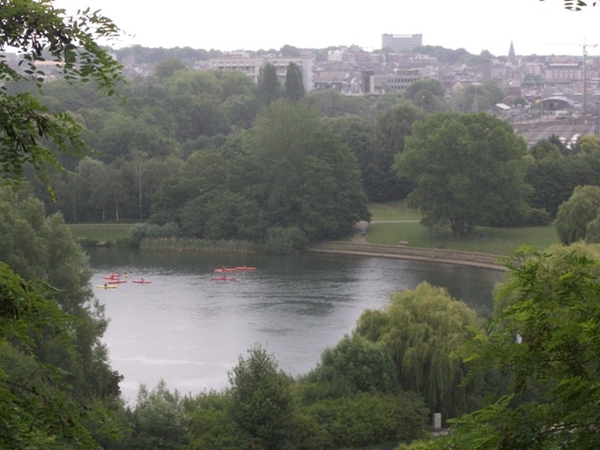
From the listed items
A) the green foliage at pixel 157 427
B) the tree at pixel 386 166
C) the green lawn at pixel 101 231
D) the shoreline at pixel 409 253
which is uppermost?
the tree at pixel 386 166

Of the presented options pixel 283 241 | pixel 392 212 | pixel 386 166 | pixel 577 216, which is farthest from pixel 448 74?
pixel 577 216

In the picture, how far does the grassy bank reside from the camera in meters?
39.2

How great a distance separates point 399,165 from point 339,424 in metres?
26.3

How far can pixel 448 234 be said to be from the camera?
4169 cm

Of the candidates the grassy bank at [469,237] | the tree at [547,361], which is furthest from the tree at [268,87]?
the tree at [547,361]

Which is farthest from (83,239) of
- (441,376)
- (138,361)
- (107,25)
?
(107,25)

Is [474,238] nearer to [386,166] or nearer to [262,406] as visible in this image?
[386,166]

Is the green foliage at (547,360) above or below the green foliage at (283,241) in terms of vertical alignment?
above

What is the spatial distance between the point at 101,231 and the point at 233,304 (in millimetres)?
14500

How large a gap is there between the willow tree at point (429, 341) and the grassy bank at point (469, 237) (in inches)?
705

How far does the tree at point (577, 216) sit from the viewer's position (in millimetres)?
36281

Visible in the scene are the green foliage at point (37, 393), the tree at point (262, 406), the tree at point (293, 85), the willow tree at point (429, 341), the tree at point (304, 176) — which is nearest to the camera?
the green foliage at point (37, 393)

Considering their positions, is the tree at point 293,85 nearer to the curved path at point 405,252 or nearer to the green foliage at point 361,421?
the curved path at point 405,252

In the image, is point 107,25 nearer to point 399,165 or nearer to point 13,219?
point 13,219
